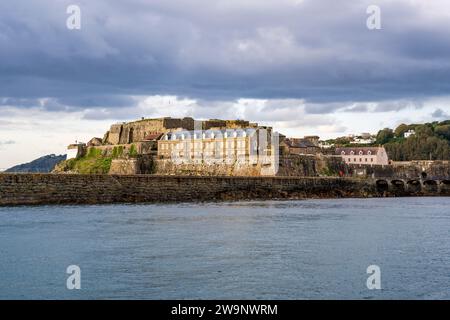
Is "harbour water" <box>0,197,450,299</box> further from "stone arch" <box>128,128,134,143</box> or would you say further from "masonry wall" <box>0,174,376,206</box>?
"stone arch" <box>128,128,134,143</box>

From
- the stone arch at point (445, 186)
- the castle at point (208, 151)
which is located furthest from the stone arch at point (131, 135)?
the stone arch at point (445, 186)

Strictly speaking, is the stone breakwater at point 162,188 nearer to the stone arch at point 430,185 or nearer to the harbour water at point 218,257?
the stone arch at point 430,185

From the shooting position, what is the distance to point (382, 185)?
100438mm

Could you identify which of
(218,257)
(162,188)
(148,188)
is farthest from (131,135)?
(218,257)

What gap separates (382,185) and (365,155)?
38.7 meters

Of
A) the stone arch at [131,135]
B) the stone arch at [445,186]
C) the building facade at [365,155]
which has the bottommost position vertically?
the stone arch at [445,186]

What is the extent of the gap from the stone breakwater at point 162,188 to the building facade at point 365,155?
123 ft

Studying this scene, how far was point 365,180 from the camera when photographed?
321ft

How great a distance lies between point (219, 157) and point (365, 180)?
23077 millimetres

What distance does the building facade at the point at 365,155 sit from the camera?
448 feet
